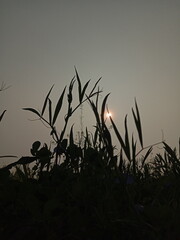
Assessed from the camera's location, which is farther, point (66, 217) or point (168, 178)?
point (168, 178)

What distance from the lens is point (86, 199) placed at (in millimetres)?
1459

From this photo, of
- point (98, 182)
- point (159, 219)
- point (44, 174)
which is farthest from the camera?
point (44, 174)

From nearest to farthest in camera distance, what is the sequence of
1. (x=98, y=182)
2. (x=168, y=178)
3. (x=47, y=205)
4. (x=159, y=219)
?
(x=159, y=219) → (x=47, y=205) → (x=168, y=178) → (x=98, y=182)

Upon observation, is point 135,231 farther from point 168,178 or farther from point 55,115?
point 55,115

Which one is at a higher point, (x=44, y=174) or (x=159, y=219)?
(x=44, y=174)

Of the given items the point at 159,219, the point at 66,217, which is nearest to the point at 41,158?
the point at 66,217

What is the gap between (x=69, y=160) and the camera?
6.61ft

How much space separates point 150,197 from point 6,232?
0.78m

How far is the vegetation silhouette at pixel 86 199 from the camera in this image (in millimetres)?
1216

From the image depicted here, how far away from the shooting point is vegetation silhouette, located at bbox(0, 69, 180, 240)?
3.99 feet

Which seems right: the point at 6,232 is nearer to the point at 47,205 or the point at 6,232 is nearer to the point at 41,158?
the point at 47,205

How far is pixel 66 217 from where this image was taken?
4.39ft

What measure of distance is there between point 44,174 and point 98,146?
14.9 inches

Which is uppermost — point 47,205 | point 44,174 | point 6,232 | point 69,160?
point 69,160
